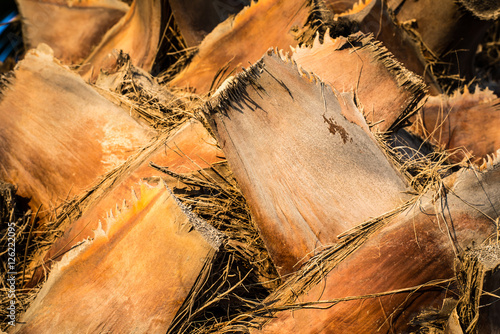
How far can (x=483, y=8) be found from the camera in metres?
2.17

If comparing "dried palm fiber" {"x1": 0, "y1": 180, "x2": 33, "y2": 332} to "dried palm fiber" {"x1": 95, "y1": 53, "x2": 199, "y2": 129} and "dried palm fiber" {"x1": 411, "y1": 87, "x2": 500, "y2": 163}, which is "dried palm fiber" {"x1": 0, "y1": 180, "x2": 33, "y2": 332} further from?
"dried palm fiber" {"x1": 411, "y1": 87, "x2": 500, "y2": 163}

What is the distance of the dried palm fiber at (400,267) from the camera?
4.32ft

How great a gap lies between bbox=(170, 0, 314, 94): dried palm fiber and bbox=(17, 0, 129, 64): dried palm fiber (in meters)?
0.80

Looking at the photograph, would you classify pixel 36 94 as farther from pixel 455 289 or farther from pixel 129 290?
pixel 455 289

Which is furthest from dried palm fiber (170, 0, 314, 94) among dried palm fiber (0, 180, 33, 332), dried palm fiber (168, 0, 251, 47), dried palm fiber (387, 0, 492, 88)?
dried palm fiber (0, 180, 33, 332)

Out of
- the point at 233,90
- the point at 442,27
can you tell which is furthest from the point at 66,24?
the point at 442,27

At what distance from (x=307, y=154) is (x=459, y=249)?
601mm

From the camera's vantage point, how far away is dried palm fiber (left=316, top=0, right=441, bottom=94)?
1862mm

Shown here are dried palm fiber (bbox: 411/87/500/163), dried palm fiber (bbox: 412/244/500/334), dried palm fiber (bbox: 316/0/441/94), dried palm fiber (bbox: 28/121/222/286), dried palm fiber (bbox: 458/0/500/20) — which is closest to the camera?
dried palm fiber (bbox: 412/244/500/334)

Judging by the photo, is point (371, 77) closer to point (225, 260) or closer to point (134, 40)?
point (225, 260)

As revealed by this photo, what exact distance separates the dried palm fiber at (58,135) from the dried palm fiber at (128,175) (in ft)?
0.30

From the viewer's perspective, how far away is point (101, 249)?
142 centimetres

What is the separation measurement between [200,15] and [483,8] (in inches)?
61.4

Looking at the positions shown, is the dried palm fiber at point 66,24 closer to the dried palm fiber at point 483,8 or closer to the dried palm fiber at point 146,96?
the dried palm fiber at point 146,96
